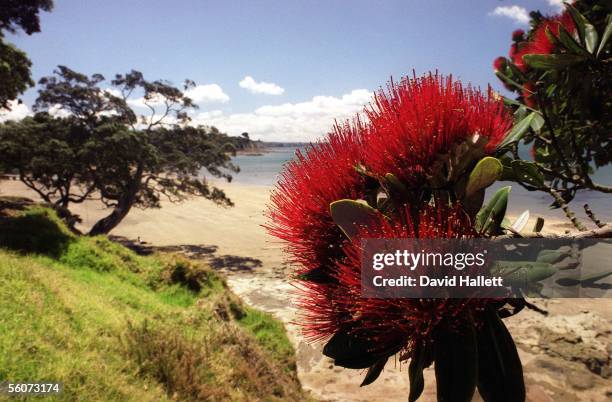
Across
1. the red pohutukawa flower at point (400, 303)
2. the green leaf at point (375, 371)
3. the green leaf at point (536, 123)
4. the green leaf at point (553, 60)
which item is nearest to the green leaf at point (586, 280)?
the red pohutukawa flower at point (400, 303)

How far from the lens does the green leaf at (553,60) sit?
155 cm

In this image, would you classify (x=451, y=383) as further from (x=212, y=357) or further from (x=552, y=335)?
(x=552, y=335)

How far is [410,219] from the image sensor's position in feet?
2.28

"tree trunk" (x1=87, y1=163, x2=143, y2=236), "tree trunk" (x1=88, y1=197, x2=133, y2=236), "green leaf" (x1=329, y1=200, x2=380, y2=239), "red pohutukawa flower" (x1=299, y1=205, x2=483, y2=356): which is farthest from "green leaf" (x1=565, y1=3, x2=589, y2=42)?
"tree trunk" (x1=88, y1=197, x2=133, y2=236)

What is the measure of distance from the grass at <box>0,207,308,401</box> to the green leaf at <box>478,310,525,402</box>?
267cm

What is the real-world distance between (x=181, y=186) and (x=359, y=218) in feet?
46.7

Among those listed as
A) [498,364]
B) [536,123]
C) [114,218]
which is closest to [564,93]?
[536,123]

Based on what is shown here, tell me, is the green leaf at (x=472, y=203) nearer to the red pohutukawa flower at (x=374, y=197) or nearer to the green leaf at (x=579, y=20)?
the red pohutukawa flower at (x=374, y=197)

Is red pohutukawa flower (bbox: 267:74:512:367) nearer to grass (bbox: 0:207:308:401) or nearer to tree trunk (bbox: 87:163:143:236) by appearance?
grass (bbox: 0:207:308:401)

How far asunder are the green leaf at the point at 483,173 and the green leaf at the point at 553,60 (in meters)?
1.10

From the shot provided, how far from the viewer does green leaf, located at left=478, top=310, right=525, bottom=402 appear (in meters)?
0.73

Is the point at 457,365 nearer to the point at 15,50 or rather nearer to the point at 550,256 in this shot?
the point at 550,256

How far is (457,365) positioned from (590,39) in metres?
1.64

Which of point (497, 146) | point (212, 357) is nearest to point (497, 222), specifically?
point (497, 146)
